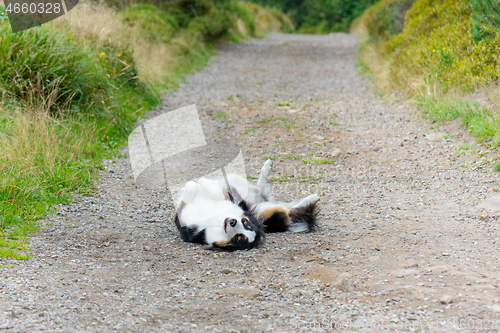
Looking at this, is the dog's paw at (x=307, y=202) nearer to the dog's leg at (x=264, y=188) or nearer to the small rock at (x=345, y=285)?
the dog's leg at (x=264, y=188)

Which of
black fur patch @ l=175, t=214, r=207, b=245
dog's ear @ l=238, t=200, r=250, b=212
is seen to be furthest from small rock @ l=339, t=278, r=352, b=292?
dog's ear @ l=238, t=200, r=250, b=212

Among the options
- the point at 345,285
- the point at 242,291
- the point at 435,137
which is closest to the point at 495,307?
the point at 345,285

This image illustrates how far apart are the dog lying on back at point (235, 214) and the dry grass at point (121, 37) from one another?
16.6 feet

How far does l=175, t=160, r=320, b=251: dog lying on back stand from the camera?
3.99m

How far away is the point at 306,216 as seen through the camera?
14.3 ft

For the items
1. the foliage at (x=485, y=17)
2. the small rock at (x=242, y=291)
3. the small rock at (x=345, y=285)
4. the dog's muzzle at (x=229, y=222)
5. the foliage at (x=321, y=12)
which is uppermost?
the foliage at (x=485, y=17)

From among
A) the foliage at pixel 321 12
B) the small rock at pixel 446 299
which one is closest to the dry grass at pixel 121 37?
the small rock at pixel 446 299

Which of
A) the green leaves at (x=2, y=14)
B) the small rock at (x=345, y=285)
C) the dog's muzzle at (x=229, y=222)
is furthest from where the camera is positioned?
the green leaves at (x=2, y=14)

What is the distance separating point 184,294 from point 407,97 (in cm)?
706

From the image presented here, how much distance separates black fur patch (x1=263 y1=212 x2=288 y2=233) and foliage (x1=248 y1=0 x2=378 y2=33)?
27.8 m

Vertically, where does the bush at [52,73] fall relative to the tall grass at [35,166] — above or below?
above

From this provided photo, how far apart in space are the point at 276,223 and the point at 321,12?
37.9 metres

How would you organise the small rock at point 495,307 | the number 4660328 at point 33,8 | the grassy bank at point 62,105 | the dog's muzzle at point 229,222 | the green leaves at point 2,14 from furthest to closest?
the number 4660328 at point 33,8
the green leaves at point 2,14
the grassy bank at point 62,105
the dog's muzzle at point 229,222
the small rock at point 495,307

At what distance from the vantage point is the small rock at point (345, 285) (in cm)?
325
